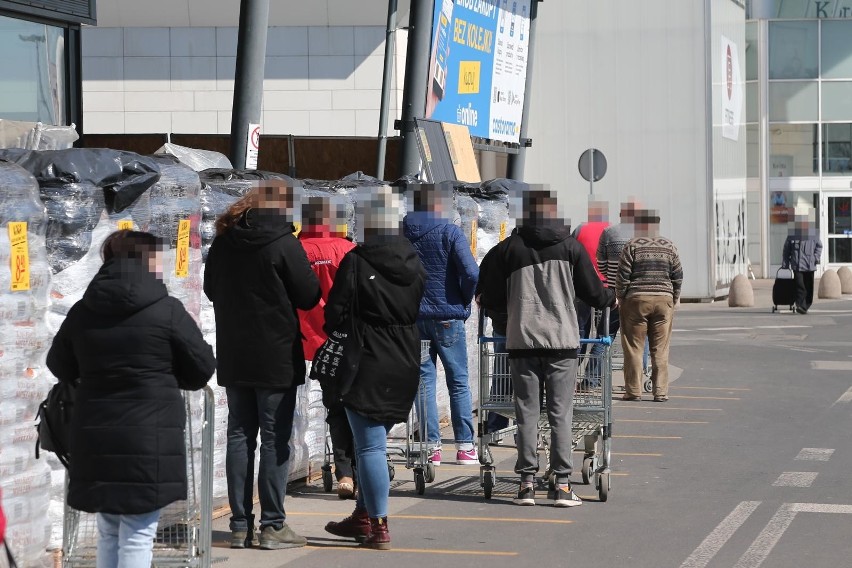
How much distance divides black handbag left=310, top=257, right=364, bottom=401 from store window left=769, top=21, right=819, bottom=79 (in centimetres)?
3409

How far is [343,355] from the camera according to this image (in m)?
7.39

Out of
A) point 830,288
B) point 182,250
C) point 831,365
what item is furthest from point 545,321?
point 830,288

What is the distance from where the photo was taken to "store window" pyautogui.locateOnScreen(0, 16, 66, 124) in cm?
1438

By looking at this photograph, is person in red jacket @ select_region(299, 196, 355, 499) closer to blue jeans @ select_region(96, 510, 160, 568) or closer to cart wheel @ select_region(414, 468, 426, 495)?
cart wheel @ select_region(414, 468, 426, 495)

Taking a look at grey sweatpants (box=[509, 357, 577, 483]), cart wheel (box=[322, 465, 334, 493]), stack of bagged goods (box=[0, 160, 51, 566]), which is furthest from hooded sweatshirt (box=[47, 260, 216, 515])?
cart wheel (box=[322, 465, 334, 493])

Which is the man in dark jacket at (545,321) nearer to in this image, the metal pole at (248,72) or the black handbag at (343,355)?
the black handbag at (343,355)

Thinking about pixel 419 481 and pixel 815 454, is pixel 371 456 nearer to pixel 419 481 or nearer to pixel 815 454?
pixel 419 481

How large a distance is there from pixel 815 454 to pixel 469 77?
9812 mm

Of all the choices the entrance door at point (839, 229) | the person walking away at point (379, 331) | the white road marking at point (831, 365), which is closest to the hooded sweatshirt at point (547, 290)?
the person walking away at point (379, 331)

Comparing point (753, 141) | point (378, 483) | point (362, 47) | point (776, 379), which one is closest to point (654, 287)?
point (776, 379)

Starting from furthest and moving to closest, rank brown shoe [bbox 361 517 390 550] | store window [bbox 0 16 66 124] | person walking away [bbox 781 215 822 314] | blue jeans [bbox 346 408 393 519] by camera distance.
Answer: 1. person walking away [bbox 781 215 822 314]
2. store window [bbox 0 16 66 124]
3. brown shoe [bbox 361 517 390 550]
4. blue jeans [bbox 346 408 393 519]

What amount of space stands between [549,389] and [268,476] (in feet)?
6.88

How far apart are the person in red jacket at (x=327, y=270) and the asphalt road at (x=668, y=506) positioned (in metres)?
0.30

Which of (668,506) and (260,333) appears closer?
(260,333)
